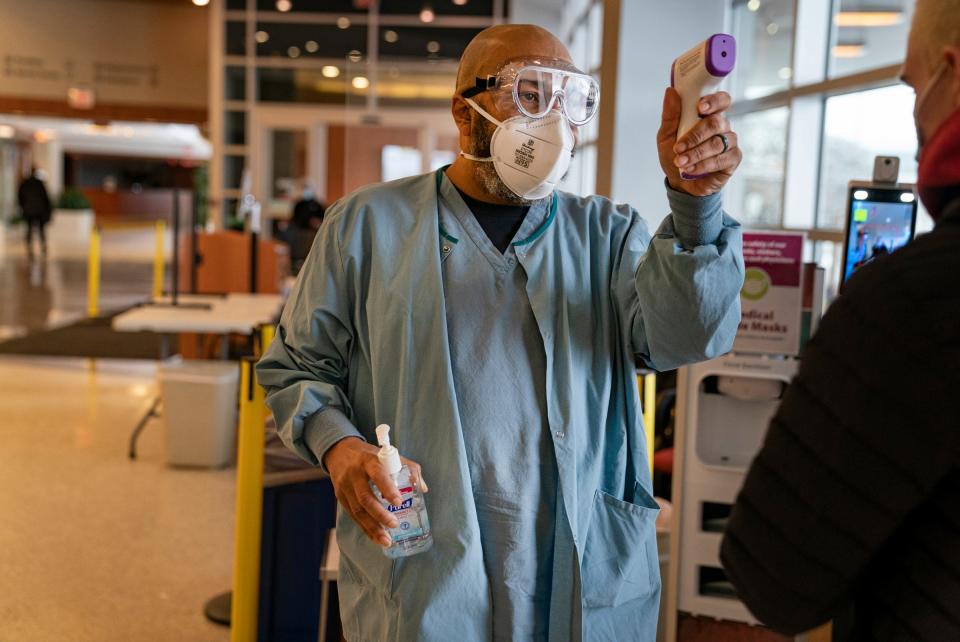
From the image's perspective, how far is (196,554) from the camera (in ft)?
14.3

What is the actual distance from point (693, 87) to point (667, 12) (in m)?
2.82

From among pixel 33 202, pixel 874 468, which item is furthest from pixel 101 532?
pixel 33 202

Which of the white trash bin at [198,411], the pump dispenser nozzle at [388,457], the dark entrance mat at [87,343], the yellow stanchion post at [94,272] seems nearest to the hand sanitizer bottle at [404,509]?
the pump dispenser nozzle at [388,457]

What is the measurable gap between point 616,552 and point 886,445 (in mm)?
759

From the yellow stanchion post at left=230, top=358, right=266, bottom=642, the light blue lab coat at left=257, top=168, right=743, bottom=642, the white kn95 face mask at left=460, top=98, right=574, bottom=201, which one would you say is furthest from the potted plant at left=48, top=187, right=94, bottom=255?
the white kn95 face mask at left=460, top=98, right=574, bottom=201

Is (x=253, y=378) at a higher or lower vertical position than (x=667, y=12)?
lower

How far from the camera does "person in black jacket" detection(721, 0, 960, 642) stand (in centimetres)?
88

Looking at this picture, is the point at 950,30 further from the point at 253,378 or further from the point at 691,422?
the point at 253,378

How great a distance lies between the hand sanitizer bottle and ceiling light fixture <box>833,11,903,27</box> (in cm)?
256

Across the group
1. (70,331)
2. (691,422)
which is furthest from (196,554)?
(70,331)

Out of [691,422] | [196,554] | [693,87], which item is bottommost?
[196,554]

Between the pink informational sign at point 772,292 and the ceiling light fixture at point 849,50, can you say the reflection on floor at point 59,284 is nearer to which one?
the ceiling light fixture at point 849,50

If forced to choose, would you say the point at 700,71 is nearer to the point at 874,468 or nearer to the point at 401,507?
the point at 874,468

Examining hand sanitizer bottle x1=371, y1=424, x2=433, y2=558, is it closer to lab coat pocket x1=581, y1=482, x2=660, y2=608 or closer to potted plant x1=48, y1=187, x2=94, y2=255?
lab coat pocket x1=581, y1=482, x2=660, y2=608
